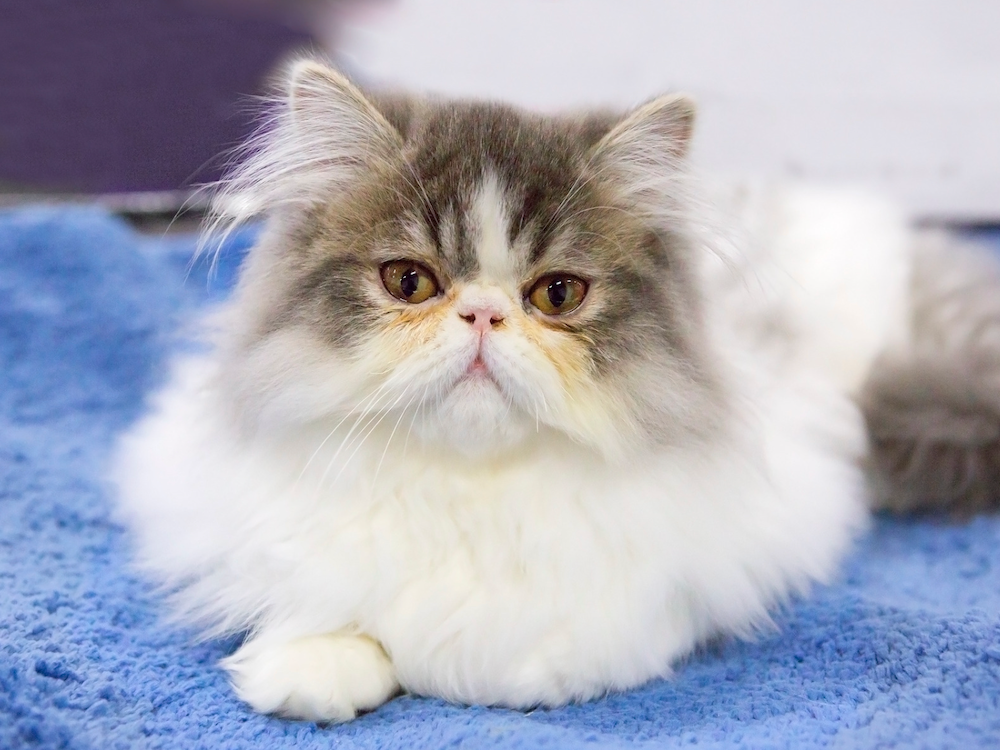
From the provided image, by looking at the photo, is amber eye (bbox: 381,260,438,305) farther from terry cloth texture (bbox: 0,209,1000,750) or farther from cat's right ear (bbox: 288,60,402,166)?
terry cloth texture (bbox: 0,209,1000,750)

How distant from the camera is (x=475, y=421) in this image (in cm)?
112

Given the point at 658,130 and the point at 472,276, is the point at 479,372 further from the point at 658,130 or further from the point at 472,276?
the point at 658,130

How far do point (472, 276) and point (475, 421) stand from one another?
0.19m

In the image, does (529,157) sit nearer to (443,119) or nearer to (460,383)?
(443,119)

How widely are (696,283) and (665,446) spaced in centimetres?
28

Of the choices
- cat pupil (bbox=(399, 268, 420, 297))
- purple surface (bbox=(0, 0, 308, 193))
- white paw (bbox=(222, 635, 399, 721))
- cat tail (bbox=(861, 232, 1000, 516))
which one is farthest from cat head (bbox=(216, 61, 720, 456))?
purple surface (bbox=(0, 0, 308, 193))

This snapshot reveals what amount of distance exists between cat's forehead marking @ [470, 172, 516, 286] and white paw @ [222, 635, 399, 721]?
54 centimetres

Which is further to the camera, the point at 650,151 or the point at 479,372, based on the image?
the point at 650,151

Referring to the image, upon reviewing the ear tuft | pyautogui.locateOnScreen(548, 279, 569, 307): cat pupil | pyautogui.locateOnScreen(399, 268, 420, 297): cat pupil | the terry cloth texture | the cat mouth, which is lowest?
the terry cloth texture

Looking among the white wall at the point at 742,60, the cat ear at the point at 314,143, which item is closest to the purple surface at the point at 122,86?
the white wall at the point at 742,60

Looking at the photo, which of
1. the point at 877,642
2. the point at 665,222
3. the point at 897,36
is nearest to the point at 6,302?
the point at 665,222

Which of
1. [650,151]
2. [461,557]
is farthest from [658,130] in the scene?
[461,557]

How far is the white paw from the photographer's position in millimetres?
1180

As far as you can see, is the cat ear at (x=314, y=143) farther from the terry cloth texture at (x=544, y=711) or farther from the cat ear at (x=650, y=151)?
the terry cloth texture at (x=544, y=711)
